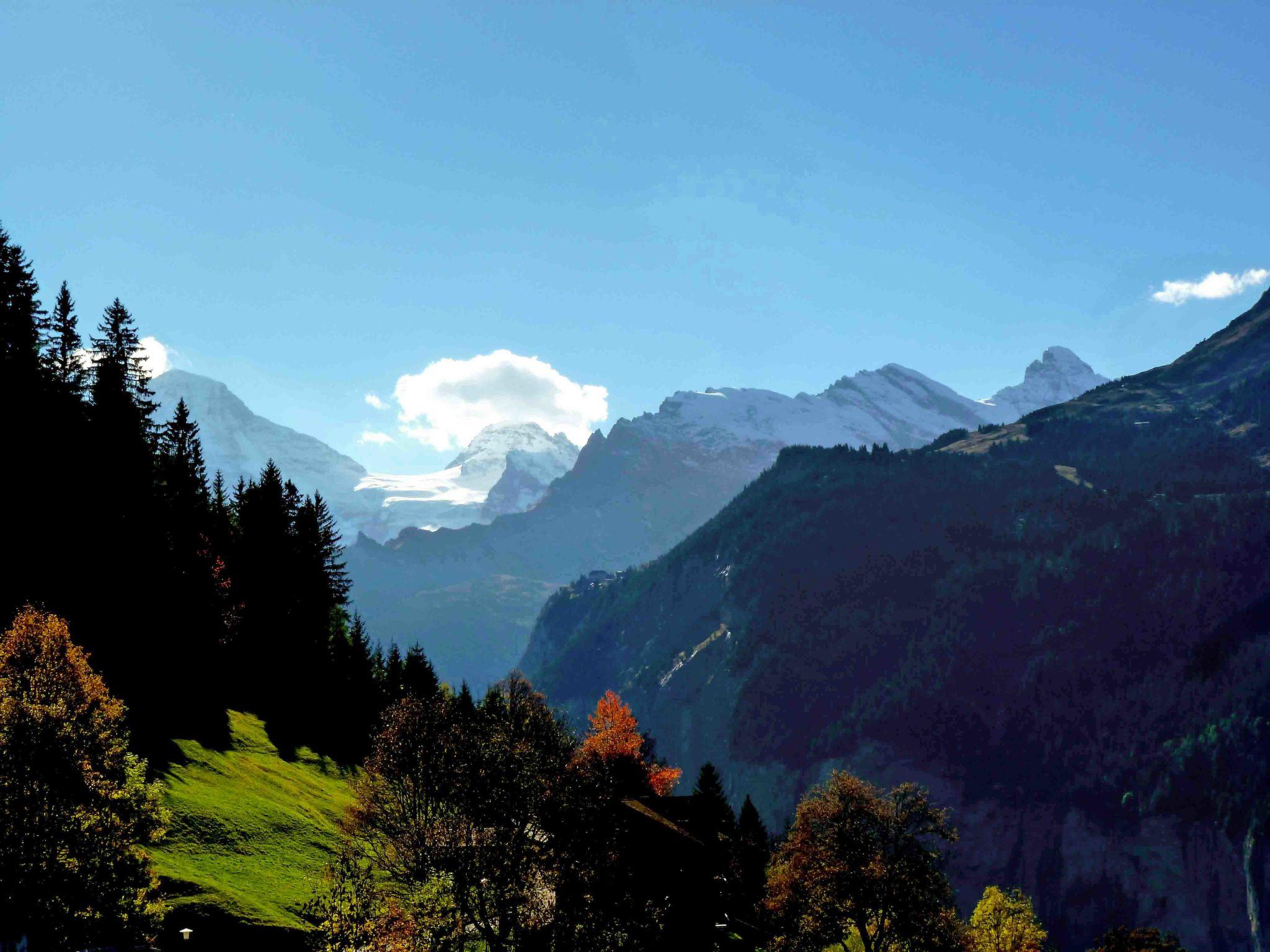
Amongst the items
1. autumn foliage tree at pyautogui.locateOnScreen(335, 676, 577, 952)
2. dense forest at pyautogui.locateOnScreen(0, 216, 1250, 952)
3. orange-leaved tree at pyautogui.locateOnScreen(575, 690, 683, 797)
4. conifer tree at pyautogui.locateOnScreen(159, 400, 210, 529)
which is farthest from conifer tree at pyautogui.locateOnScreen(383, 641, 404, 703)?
autumn foliage tree at pyautogui.locateOnScreen(335, 676, 577, 952)

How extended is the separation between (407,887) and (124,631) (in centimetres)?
3092

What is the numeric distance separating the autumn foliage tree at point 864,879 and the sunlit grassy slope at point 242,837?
31787 mm

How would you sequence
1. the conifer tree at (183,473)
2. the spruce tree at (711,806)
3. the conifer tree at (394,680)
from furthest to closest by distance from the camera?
the conifer tree at (394,680) < the conifer tree at (183,473) < the spruce tree at (711,806)

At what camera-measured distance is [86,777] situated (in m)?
37.7

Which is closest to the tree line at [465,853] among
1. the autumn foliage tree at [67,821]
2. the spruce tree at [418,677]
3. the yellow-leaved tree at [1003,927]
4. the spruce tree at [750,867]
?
the autumn foliage tree at [67,821]

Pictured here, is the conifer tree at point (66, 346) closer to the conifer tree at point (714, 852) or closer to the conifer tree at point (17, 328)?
the conifer tree at point (17, 328)

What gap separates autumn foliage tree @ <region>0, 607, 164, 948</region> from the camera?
34.3m

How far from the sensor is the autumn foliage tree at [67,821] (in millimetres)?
34312

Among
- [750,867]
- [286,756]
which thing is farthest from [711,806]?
[286,756]

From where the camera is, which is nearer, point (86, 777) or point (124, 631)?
point (86, 777)

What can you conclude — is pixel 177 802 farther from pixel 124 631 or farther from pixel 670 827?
pixel 670 827

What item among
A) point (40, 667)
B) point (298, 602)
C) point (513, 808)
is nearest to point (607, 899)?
point (513, 808)

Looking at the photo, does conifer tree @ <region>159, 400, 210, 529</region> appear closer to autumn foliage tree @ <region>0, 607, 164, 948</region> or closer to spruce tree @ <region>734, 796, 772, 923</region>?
autumn foliage tree @ <region>0, 607, 164, 948</region>

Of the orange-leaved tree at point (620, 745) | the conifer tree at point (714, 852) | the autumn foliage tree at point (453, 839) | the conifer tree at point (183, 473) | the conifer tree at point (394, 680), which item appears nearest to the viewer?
the autumn foliage tree at point (453, 839)
